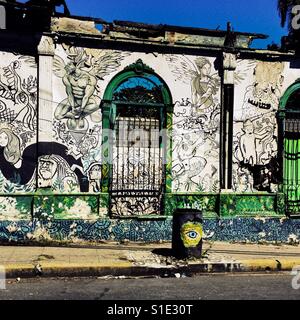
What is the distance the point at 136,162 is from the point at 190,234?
99.8 inches

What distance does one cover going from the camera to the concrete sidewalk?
8.10 m

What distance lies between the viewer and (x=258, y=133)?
11320mm

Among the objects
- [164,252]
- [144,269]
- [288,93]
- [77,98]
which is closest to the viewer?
[144,269]

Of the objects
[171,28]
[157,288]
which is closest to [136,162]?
[171,28]

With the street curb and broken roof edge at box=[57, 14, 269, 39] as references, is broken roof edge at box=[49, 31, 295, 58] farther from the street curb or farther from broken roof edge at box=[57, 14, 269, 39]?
the street curb

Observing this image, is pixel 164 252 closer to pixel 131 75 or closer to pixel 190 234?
pixel 190 234

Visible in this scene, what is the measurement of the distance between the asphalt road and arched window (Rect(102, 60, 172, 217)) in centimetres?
290

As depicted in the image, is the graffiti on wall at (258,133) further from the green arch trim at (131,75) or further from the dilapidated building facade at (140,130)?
the green arch trim at (131,75)

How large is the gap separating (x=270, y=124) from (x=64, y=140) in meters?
4.79

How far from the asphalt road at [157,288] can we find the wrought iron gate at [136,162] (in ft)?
9.46

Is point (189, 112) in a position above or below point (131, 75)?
below

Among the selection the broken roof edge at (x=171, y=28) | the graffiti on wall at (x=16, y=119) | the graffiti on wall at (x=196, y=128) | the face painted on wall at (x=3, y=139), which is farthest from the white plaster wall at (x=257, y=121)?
the face painted on wall at (x=3, y=139)
